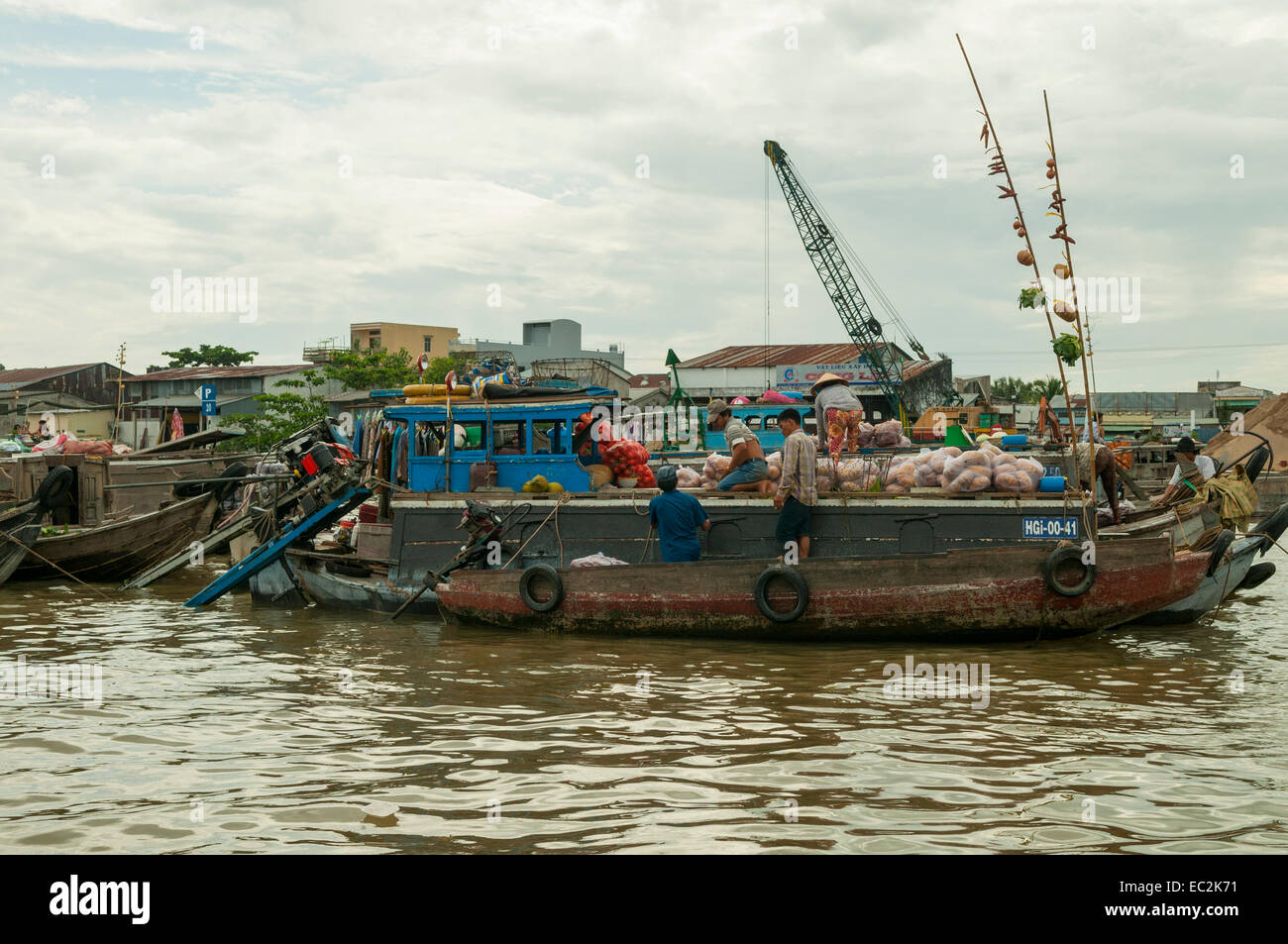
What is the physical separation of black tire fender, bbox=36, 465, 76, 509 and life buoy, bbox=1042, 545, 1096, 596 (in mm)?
13756

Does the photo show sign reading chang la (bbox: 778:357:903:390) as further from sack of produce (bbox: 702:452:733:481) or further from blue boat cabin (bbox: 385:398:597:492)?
sack of produce (bbox: 702:452:733:481)

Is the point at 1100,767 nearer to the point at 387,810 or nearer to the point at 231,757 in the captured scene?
the point at 387,810

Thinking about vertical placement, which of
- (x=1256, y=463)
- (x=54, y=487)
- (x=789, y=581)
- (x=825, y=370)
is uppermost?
(x=825, y=370)

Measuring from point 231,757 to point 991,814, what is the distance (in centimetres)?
394

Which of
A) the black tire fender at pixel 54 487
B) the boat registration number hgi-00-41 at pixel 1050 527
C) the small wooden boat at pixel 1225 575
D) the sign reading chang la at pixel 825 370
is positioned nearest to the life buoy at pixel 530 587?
the boat registration number hgi-00-41 at pixel 1050 527

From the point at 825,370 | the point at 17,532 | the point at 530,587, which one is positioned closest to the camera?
the point at 530,587

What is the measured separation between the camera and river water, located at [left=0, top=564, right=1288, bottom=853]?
15.3 ft

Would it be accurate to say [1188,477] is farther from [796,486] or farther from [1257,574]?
[796,486]

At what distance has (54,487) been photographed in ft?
52.1

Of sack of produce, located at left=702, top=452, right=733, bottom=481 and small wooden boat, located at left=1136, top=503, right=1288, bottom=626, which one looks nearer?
small wooden boat, located at left=1136, top=503, right=1288, bottom=626

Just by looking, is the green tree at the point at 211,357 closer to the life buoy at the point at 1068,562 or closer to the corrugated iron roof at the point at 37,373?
the corrugated iron roof at the point at 37,373

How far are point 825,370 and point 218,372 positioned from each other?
27.7 meters

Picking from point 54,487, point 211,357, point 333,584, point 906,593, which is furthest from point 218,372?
point 906,593

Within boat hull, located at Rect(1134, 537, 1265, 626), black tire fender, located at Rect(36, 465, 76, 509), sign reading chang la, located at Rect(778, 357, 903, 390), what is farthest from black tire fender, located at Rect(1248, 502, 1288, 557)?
sign reading chang la, located at Rect(778, 357, 903, 390)
